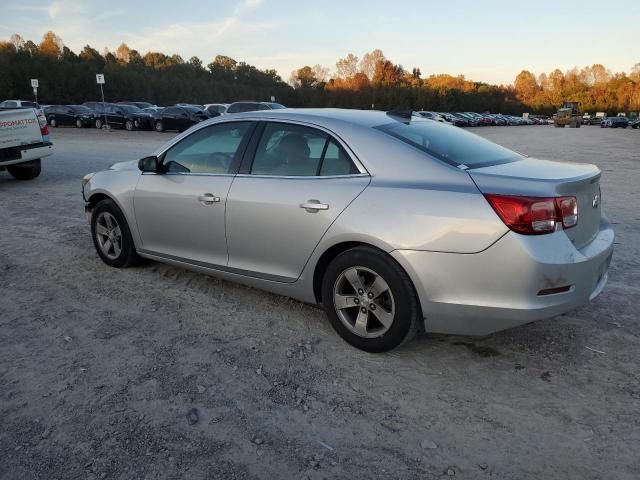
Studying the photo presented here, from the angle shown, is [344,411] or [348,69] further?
[348,69]

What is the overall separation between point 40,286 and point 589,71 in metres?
182

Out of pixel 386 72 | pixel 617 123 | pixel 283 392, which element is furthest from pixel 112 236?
pixel 386 72

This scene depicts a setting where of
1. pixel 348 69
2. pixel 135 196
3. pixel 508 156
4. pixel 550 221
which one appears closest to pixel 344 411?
pixel 550 221

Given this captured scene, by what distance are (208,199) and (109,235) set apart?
1593 millimetres

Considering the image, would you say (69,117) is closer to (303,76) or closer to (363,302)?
(363,302)

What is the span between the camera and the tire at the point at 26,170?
11180 millimetres

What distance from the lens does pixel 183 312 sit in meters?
4.21

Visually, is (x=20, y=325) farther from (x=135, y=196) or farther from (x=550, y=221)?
(x=550, y=221)

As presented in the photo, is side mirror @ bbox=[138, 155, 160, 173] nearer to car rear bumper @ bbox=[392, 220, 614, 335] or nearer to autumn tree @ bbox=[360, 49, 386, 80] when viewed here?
car rear bumper @ bbox=[392, 220, 614, 335]

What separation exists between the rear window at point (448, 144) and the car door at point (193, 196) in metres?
1.23

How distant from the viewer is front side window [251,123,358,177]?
3623 mm

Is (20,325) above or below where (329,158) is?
below

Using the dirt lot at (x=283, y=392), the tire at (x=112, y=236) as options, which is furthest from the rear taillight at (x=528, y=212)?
the tire at (x=112, y=236)

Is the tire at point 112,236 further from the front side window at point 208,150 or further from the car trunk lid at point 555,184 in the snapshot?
the car trunk lid at point 555,184
